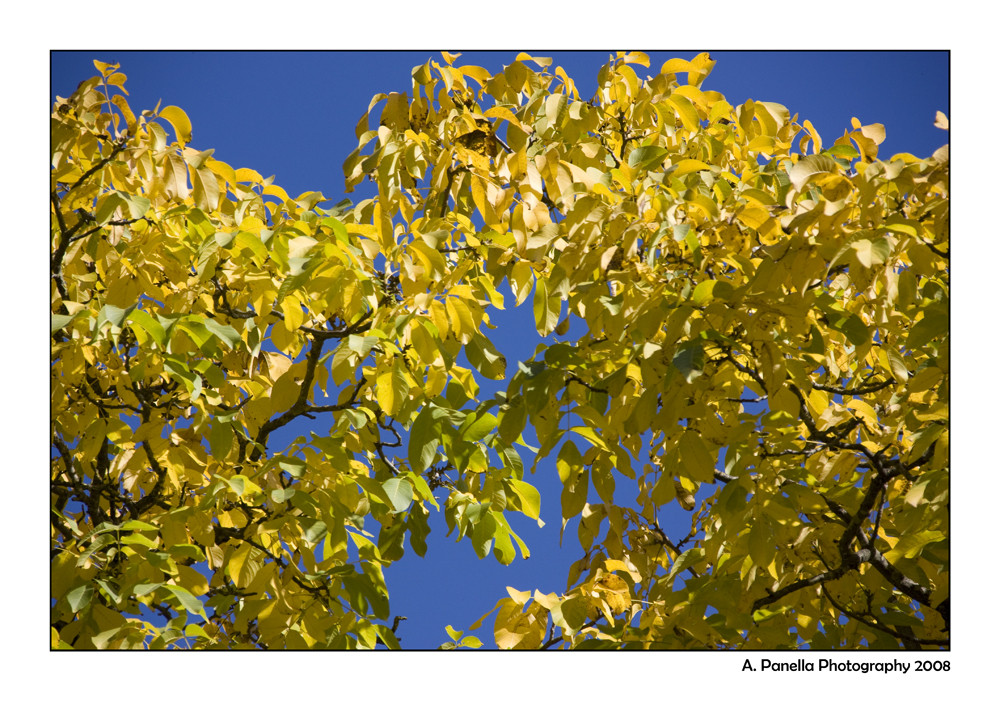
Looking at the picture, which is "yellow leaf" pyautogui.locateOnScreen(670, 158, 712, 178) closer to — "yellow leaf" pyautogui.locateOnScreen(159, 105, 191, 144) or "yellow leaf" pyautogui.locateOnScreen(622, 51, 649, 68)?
"yellow leaf" pyautogui.locateOnScreen(622, 51, 649, 68)

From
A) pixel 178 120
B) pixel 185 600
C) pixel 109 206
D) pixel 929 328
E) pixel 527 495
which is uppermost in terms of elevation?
pixel 178 120

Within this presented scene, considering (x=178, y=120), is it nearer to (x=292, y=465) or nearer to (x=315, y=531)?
(x=292, y=465)

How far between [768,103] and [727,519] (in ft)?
4.23

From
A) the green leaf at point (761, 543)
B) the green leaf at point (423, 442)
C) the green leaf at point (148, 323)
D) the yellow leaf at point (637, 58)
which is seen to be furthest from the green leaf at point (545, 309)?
the yellow leaf at point (637, 58)

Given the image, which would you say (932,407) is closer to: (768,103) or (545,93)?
(768,103)

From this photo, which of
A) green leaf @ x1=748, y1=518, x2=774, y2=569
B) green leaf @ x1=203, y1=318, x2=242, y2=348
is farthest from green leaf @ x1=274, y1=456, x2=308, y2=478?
green leaf @ x1=748, y1=518, x2=774, y2=569

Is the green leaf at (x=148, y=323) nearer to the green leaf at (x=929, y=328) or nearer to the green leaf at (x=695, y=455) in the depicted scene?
the green leaf at (x=695, y=455)

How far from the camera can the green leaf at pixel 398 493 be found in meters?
2.14

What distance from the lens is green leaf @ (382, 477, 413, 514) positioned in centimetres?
214

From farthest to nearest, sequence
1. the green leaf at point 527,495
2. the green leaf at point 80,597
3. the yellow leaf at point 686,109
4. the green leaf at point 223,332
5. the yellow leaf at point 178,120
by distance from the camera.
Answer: the yellow leaf at point 686,109 → the yellow leaf at point 178,120 → the green leaf at point 527,495 → the green leaf at point 80,597 → the green leaf at point 223,332

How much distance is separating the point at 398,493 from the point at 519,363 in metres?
Answer: 0.45

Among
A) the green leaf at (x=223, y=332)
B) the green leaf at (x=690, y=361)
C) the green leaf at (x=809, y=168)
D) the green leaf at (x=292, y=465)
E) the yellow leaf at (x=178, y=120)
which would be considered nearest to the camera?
the green leaf at (x=690, y=361)

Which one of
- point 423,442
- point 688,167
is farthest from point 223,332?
point 688,167

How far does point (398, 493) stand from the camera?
2178mm
